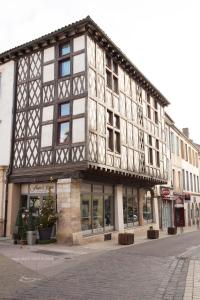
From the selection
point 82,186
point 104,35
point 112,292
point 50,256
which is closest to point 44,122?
point 82,186

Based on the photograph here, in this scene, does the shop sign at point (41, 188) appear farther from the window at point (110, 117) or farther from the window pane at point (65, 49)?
the window pane at point (65, 49)

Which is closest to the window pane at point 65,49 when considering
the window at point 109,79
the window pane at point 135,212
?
the window at point 109,79

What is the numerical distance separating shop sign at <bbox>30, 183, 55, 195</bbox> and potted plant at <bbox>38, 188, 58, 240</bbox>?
96cm

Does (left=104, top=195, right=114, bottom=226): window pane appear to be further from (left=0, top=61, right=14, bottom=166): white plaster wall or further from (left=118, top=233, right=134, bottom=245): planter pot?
(left=0, top=61, right=14, bottom=166): white plaster wall

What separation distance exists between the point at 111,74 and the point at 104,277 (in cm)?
1224

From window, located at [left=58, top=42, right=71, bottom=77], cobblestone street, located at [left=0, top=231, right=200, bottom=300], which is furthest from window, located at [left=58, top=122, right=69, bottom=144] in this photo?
cobblestone street, located at [left=0, top=231, right=200, bottom=300]

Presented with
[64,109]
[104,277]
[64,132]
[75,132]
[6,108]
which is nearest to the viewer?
[104,277]

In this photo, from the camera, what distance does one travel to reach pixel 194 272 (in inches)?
312

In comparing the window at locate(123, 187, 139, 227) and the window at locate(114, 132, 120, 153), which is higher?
the window at locate(114, 132, 120, 153)

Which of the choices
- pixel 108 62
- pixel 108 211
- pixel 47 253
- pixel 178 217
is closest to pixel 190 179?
pixel 178 217

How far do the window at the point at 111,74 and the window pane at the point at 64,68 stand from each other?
2308 millimetres

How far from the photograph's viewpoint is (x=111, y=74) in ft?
58.3

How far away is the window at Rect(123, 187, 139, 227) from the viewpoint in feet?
63.4

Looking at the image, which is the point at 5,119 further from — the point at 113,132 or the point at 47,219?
the point at 47,219
